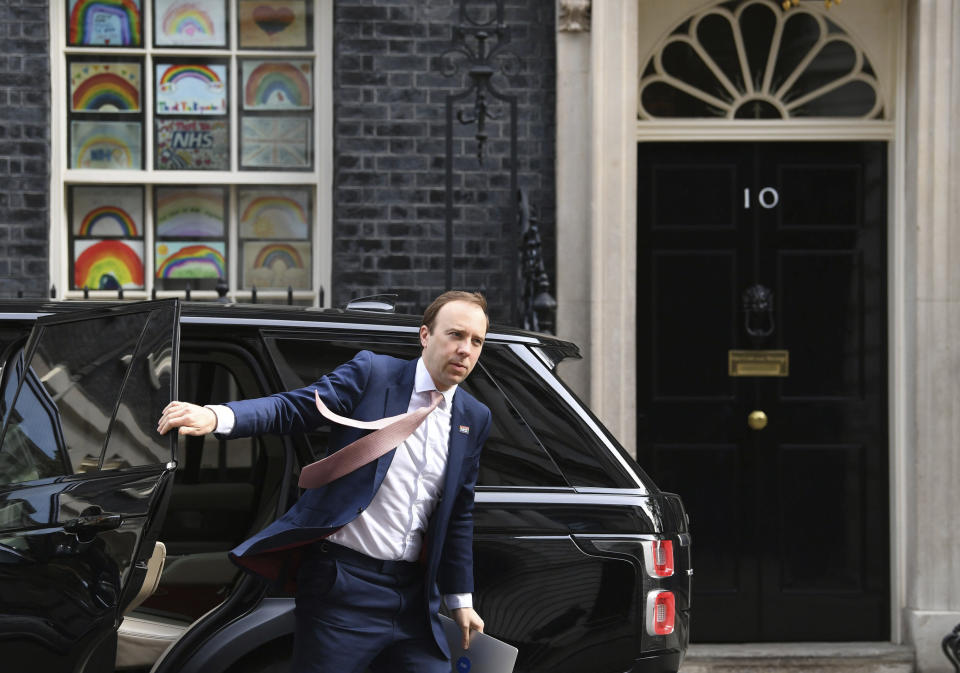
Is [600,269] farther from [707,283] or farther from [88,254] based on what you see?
[88,254]

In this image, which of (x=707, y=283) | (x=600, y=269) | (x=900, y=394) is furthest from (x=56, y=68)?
(x=900, y=394)

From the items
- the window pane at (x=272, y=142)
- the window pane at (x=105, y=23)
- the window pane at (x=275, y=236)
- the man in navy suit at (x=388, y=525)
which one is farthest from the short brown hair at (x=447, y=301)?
the window pane at (x=105, y=23)

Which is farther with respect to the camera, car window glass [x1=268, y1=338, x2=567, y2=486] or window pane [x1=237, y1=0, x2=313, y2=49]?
window pane [x1=237, y1=0, x2=313, y2=49]

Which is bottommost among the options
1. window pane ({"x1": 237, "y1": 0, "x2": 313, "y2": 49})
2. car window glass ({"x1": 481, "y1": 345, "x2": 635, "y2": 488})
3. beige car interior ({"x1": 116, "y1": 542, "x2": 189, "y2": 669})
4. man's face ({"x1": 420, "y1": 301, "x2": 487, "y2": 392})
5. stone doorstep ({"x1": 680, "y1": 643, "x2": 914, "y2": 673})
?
stone doorstep ({"x1": 680, "y1": 643, "x2": 914, "y2": 673})

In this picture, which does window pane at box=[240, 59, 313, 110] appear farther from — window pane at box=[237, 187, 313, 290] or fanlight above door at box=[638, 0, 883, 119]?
fanlight above door at box=[638, 0, 883, 119]

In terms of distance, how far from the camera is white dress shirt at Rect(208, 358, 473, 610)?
11.6 ft

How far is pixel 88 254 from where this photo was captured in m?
7.91

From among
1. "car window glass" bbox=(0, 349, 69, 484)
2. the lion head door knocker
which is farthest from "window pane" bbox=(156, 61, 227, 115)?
"car window glass" bbox=(0, 349, 69, 484)

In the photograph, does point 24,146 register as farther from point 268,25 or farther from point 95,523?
point 95,523

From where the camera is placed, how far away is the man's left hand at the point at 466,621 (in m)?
3.62

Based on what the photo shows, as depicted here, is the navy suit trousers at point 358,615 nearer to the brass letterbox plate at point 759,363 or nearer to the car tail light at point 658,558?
the car tail light at point 658,558

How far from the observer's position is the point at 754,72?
7.89 meters

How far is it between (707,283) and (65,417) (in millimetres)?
4901

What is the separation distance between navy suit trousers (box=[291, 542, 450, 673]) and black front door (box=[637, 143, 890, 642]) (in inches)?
172
